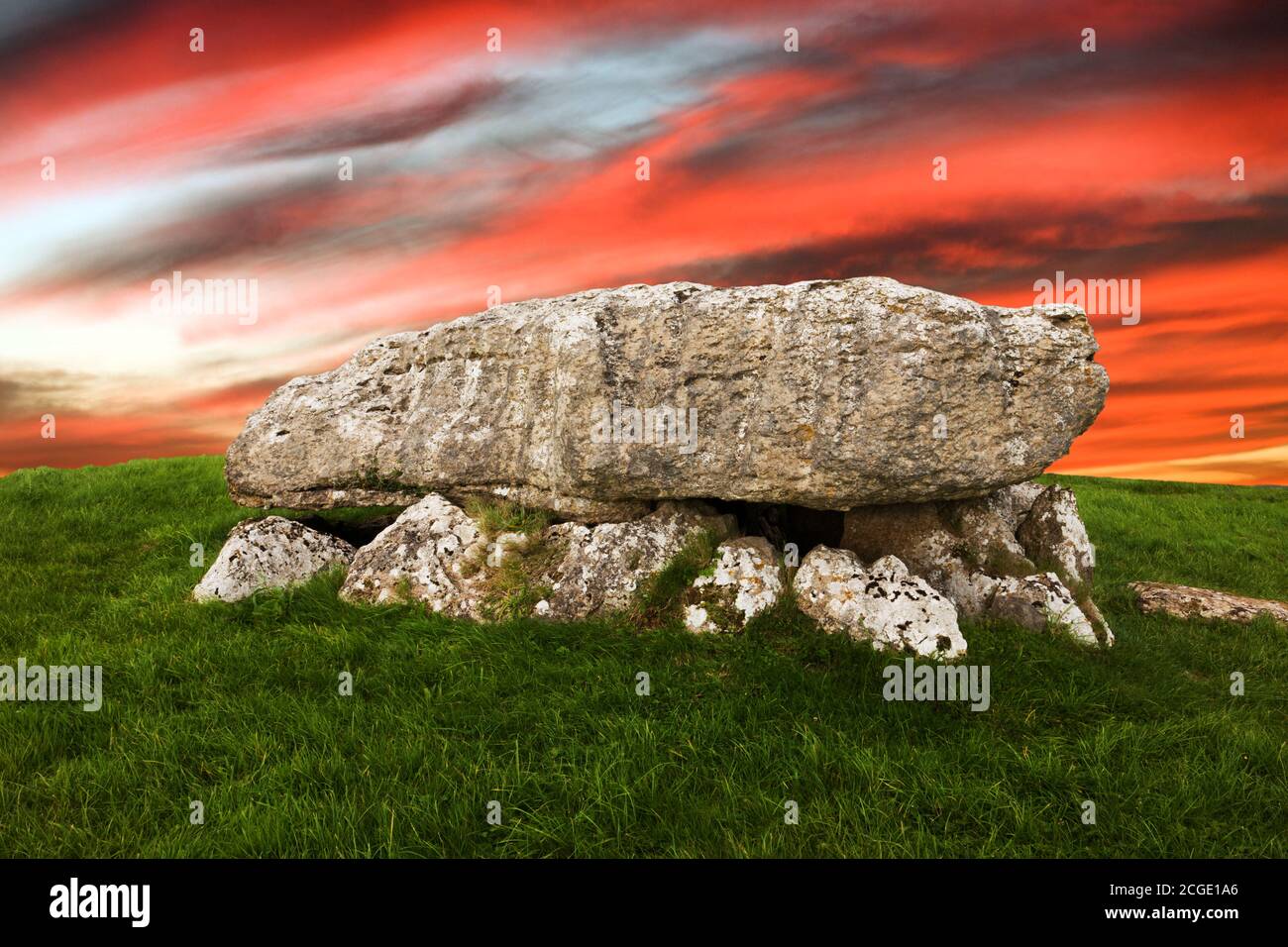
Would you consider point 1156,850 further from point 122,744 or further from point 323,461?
point 323,461

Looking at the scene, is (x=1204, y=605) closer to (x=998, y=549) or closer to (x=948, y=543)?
(x=998, y=549)

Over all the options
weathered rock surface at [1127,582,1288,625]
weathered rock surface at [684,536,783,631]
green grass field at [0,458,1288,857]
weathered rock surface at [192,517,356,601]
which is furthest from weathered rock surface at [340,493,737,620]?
weathered rock surface at [1127,582,1288,625]

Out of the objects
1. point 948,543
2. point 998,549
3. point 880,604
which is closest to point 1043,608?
point 998,549

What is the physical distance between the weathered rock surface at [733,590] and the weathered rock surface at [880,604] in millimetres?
340

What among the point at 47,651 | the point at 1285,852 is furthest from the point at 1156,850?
the point at 47,651

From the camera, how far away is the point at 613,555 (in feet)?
28.0

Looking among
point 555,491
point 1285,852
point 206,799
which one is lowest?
point 1285,852

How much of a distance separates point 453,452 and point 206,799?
17.2 ft

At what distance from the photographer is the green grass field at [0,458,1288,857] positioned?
5121 millimetres

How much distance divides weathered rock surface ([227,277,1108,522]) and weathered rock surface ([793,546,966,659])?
0.76 meters

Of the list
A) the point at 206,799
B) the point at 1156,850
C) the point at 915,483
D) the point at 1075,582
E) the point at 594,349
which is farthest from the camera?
the point at 1075,582

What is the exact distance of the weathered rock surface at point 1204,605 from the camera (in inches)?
422

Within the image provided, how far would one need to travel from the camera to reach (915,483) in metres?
8.16

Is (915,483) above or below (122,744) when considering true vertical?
above
